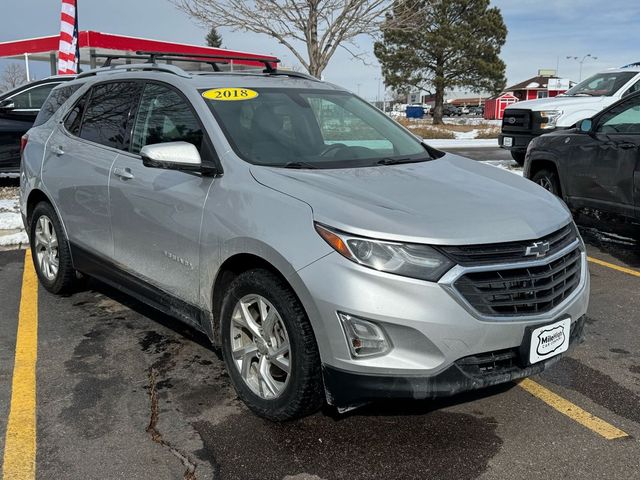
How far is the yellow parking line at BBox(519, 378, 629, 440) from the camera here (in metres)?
3.05

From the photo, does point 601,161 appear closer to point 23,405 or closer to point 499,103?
point 23,405

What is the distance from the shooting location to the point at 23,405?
10.9 feet

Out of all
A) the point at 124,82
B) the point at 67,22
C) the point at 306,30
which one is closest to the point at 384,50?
the point at 306,30

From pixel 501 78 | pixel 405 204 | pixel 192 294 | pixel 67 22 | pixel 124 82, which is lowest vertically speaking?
pixel 192 294

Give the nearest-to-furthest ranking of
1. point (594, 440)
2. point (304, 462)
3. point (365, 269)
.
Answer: point (365, 269), point (304, 462), point (594, 440)

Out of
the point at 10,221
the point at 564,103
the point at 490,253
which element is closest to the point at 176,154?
the point at 490,253

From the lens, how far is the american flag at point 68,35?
11.9 meters

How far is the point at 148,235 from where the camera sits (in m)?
3.70

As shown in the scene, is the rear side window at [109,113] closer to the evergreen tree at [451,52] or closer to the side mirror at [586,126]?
the side mirror at [586,126]

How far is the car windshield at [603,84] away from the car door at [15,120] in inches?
409

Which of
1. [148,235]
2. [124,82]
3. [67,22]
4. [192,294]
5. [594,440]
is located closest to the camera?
[594,440]

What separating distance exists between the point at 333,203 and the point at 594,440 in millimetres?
1707

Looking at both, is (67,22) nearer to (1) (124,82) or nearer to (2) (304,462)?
A: (1) (124,82)

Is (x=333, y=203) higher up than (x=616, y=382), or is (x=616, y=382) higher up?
(x=333, y=203)
